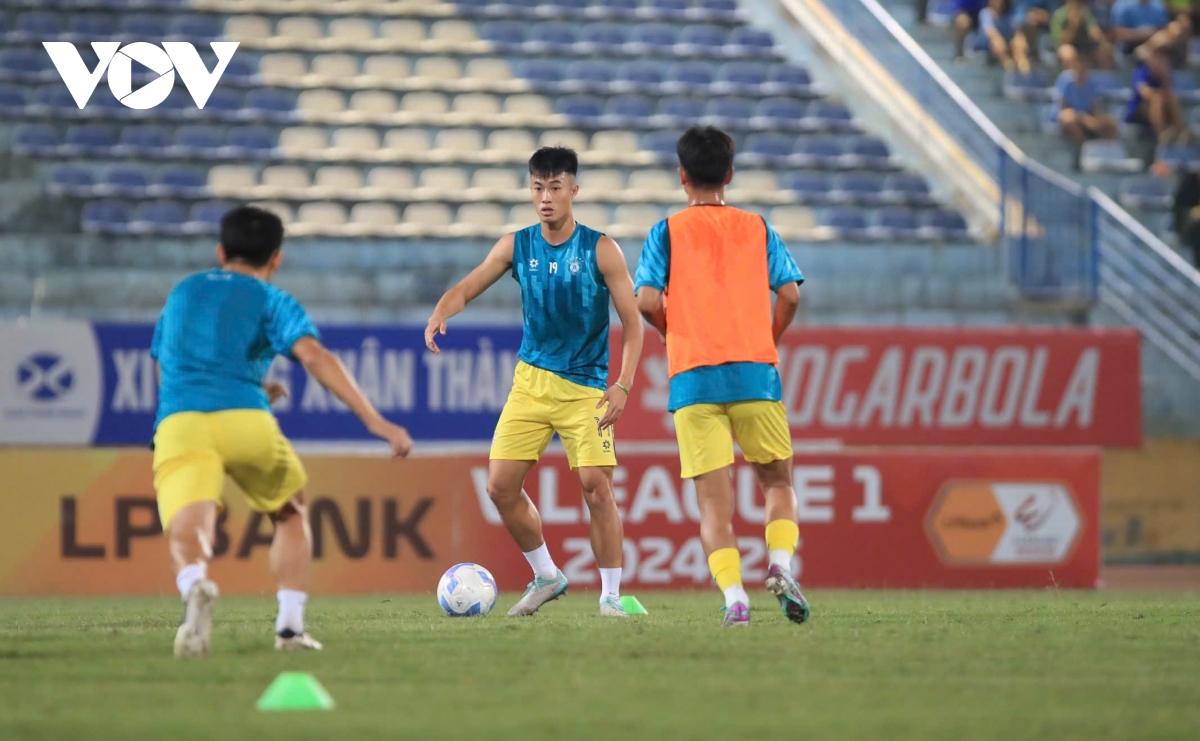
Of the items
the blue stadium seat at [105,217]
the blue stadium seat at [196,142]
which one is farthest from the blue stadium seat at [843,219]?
the blue stadium seat at [105,217]

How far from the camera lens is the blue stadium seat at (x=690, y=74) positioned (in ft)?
62.3

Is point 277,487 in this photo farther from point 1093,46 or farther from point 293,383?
point 1093,46

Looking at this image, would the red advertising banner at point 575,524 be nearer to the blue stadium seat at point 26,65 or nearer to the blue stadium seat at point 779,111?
the blue stadium seat at point 26,65

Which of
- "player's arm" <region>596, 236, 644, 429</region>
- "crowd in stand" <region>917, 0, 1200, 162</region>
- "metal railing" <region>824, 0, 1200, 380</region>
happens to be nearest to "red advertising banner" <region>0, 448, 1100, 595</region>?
"metal railing" <region>824, 0, 1200, 380</region>

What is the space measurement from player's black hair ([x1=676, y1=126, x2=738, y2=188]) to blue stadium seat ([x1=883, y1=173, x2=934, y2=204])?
1092 centimetres

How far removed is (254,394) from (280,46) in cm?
1288

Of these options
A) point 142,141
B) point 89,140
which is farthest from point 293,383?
point 89,140

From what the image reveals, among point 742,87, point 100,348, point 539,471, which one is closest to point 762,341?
point 539,471

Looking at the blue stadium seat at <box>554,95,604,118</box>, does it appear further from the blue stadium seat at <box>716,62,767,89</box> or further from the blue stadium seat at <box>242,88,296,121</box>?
the blue stadium seat at <box>242,88,296,121</box>

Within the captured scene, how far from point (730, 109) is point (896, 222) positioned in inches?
89.7

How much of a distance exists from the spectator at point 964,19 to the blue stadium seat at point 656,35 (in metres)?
3.33

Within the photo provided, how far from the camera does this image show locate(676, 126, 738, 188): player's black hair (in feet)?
24.1

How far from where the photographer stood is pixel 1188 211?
17.8m

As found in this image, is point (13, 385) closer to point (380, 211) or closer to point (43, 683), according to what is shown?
point (380, 211)
